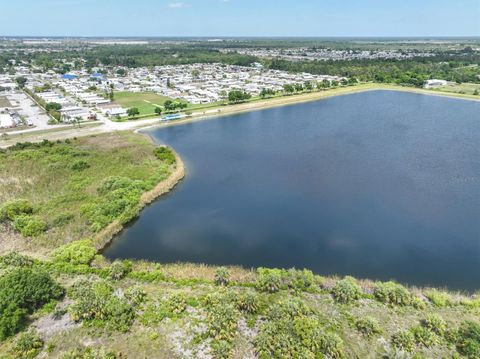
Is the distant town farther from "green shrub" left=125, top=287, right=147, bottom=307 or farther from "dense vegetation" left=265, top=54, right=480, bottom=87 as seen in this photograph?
"green shrub" left=125, top=287, right=147, bottom=307

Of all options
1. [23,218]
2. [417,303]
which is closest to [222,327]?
[417,303]

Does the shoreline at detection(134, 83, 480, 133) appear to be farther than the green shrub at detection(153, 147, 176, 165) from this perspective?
Yes

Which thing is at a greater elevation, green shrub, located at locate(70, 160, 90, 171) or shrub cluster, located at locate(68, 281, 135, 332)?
green shrub, located at locate(70, 160, 90, 171)

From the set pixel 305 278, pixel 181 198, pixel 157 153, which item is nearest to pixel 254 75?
pixel 157 153

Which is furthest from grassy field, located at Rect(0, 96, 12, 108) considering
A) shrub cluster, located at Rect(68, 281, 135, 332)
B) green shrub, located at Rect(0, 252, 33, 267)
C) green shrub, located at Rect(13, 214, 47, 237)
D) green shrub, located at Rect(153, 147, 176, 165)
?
shrub cluster, located at Rect(68, 281, 135, 332)

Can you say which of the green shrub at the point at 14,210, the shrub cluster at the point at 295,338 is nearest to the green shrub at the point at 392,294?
the shrub cluster at the point at 295,338

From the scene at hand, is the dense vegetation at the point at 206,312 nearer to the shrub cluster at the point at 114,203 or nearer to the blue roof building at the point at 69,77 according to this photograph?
the shrub cluster at the point at 114,203

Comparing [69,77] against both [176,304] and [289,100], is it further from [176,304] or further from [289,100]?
[176,304]
